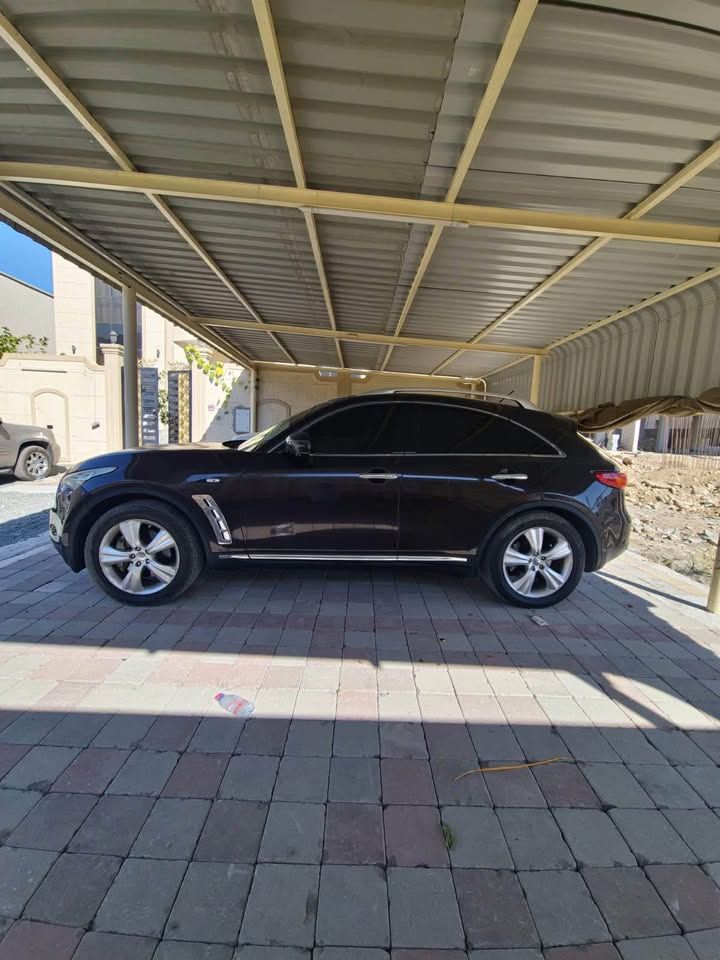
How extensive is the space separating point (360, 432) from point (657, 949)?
9.82 feet

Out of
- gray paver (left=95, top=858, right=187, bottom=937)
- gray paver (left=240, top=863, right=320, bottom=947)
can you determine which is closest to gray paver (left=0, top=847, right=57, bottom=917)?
gray paver (left=95, top=858, right=187, bottom=937)

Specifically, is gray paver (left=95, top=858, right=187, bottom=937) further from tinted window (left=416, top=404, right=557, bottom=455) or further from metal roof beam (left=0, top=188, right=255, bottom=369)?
metal roof beam (left=0, top=188, right=255, bottom=369)

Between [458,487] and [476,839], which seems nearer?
[476,839]

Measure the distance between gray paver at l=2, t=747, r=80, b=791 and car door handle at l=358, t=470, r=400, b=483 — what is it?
7.53 ft

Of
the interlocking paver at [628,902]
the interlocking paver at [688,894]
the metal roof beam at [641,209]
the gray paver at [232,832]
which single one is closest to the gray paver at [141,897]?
the gray paver at [232,832]

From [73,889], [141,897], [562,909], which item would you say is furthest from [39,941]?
[562,909]

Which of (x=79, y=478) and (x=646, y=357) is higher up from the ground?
(x=646, y=357)

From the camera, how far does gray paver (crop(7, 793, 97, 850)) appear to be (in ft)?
5.08

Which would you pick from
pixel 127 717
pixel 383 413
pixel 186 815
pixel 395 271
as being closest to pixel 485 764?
pixel 186 815

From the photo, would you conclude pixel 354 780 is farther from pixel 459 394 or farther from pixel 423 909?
pixel 459 394

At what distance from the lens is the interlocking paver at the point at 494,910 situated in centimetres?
132

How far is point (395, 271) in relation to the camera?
5.38 meters

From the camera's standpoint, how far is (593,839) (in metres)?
1.64

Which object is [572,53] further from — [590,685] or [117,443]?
[117,443]
